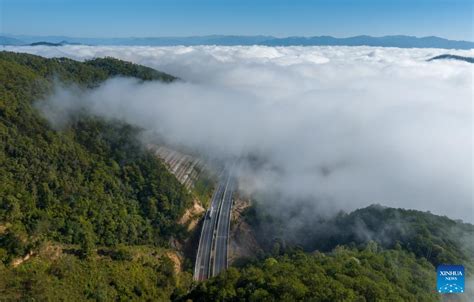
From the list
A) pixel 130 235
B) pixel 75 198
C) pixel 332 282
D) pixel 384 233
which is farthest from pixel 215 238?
pixel 332 282

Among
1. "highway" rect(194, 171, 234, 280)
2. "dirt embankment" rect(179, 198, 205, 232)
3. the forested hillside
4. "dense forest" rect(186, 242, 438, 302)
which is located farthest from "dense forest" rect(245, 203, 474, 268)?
the forested hillside

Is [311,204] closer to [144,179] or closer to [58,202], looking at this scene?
[144,179]

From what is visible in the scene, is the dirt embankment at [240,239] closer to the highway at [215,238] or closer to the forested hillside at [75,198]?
the highway at [215,238]

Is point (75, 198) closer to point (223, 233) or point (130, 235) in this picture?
point (130, 235)

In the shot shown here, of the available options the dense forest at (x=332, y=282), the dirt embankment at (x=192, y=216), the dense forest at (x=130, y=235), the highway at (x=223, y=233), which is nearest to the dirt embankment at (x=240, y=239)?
the highway at (x=223, y=233)

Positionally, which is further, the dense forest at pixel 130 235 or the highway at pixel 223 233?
the highway at pixel 223 233

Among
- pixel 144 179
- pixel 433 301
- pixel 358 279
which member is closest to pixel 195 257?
pixel 144 179

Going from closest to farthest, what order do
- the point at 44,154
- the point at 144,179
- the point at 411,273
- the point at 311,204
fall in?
the point at 411,273 < the point at 44,154 < the point at 144,179 < the point at 311,204
